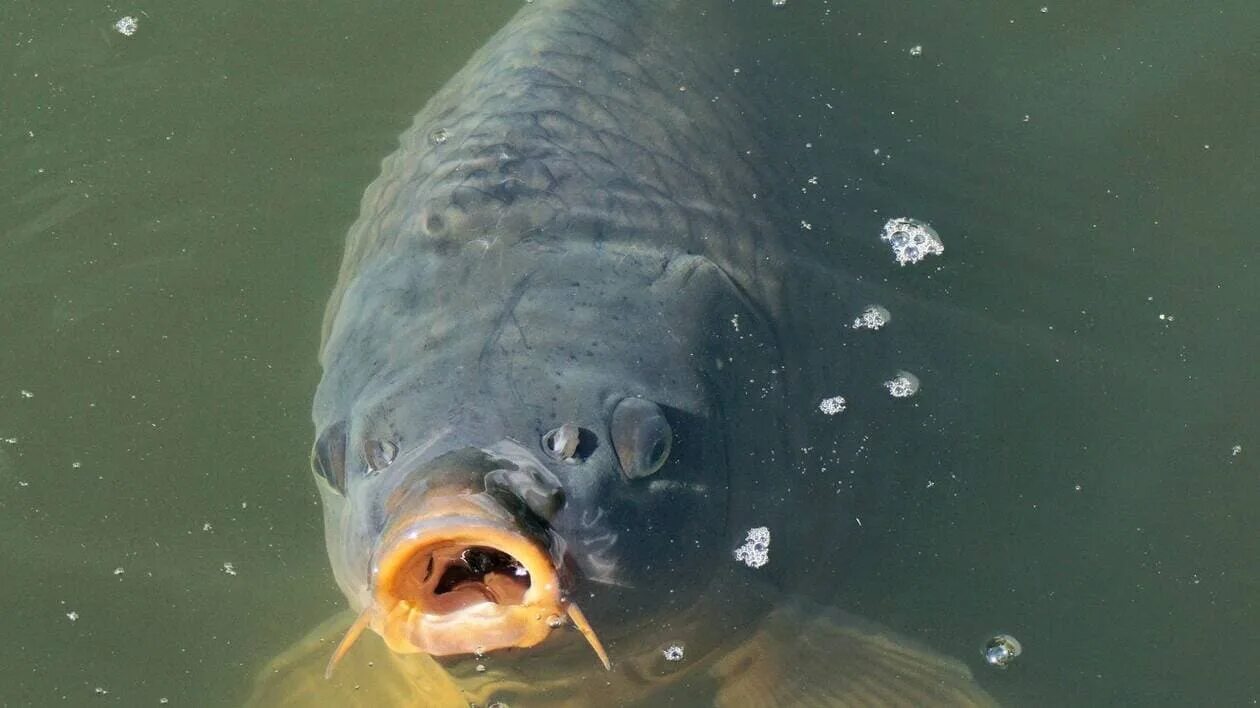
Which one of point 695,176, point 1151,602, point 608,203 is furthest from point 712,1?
point 1151,602

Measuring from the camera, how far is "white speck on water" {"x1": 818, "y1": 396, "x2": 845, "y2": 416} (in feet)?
12.9

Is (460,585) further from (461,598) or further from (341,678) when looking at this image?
(341,678)

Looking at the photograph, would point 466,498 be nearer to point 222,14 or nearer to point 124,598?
point 124,598

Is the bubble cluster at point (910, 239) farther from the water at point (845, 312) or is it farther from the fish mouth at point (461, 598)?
the fish mouth at point (461, 598)

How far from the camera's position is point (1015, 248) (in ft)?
15.6

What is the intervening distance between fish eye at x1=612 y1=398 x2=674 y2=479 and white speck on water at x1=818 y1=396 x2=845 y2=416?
1.09m

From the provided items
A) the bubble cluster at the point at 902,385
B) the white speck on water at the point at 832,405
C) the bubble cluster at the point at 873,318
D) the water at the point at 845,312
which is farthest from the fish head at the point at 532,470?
the bubble cluster at the point at 902,385

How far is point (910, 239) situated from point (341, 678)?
2.35m

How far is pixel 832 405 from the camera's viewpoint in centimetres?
398

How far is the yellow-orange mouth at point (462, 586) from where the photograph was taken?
7.65 feet

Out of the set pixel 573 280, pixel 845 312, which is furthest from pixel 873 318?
pixel 573 280

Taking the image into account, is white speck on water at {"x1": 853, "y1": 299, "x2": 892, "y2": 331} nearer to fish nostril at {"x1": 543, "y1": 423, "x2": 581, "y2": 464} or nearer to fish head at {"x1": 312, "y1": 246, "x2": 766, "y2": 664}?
fish head at {"x1": 312, "y1": 246, "x2": 766, "y2": 664}

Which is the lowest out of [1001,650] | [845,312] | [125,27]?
→ [1001,650]

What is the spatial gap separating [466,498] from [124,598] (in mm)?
2373
